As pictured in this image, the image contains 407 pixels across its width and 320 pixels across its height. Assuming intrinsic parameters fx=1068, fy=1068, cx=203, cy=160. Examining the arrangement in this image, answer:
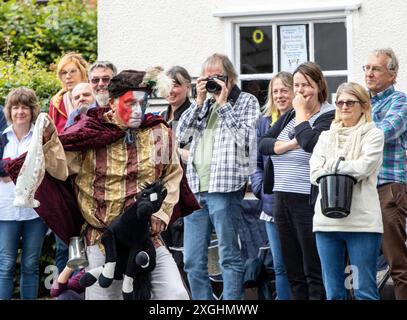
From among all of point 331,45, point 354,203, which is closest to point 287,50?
point 331,45

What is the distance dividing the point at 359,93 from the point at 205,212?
1.61m

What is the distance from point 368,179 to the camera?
24.7 feet

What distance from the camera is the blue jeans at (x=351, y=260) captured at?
744cm

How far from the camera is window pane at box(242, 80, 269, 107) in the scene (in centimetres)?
1103

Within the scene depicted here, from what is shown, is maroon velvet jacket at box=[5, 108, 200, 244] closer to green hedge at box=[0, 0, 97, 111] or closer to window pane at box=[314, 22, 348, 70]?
window pane at box=[314, 22, 348, 70]

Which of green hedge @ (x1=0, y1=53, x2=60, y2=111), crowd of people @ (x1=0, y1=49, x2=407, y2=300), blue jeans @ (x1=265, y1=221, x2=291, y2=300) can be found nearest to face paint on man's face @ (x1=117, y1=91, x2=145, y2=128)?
crowd of people @ (x1=0, y1=49, x2=407, y2=300)

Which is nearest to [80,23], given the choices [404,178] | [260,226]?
[260,226]

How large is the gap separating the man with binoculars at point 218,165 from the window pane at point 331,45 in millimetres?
2482

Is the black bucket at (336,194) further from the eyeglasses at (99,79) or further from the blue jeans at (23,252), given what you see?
the blue jeans at (23,252)

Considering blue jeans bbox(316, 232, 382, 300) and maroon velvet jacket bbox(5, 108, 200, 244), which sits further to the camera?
blue jeans bbox(316, 232, 382, 300)

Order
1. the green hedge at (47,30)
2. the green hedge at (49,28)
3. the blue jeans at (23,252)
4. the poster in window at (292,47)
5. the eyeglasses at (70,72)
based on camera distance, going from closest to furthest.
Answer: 1. the blue jeans at (23,252)
2. the eyeglasses at (70,72)
3. the poster in window at (292,47)
4. the green hedge at (47,30)
5. the green hedge at (49,28)

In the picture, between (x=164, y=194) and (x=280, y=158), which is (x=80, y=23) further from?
(x=164, y=194)

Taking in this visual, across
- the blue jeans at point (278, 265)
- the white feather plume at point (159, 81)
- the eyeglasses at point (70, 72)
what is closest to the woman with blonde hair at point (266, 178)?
the blue jeans at point (278, 265)

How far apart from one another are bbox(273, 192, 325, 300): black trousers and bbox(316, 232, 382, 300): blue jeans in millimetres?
325
